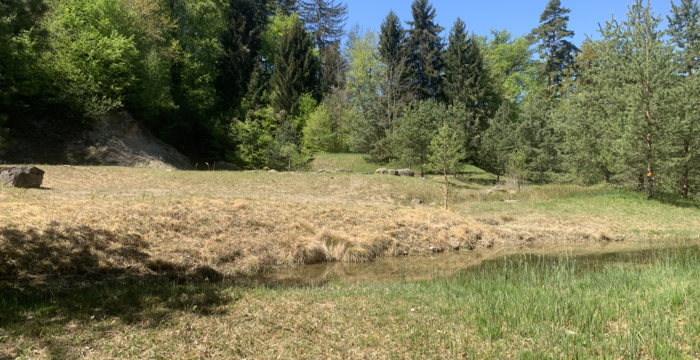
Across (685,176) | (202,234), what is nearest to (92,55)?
(202,234)

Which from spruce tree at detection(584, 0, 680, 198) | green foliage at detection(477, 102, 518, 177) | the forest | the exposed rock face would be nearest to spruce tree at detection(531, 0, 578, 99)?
the forest

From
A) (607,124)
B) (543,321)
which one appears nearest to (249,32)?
(607,124)

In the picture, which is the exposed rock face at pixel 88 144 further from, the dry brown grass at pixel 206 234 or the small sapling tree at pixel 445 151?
the small sapling tree at pixel 445 151

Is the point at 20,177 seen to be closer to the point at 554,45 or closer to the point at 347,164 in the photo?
the point at 347,164

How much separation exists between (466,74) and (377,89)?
11.0m

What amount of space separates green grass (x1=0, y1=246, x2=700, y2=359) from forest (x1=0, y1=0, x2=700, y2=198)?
1153 centimetres

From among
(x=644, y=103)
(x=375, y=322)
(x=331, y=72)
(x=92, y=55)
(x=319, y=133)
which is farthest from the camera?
(x=331, y=72)

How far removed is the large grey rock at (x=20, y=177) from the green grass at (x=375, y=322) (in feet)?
34.8

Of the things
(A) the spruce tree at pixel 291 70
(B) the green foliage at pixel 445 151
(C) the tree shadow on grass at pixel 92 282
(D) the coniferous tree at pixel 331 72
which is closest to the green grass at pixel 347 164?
(B) the green foliage at pixel 445 151

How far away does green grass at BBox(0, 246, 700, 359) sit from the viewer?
3.92m

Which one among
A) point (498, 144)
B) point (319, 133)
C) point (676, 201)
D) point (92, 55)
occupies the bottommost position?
point (676, 201)

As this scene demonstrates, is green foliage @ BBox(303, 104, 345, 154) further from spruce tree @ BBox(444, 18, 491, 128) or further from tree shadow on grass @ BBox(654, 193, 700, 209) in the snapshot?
tree shadow on grass @ BBox(654, 193, 700, 209)

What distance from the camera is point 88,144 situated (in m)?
27.8

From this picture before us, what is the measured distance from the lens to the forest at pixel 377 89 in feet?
68.5
